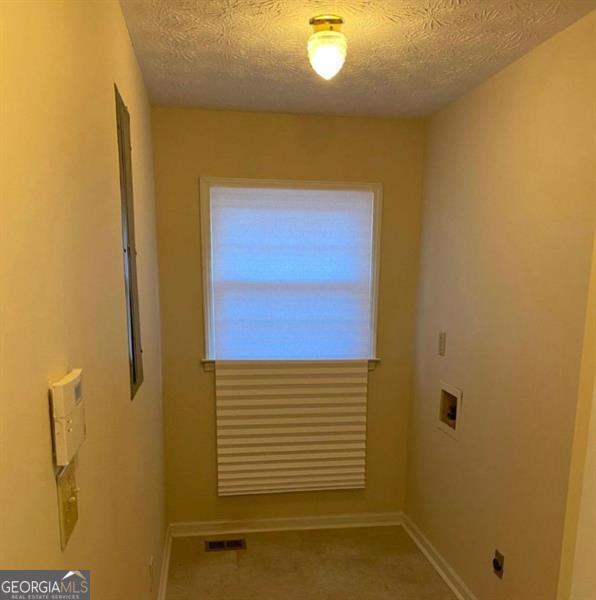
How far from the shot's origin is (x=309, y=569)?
2516 mm

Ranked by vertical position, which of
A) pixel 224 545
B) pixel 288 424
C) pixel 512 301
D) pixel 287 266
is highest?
pixel 287 266

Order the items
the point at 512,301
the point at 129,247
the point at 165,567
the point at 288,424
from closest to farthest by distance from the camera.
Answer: the point at 129,247 < the point at 512,301 < the point at 165,567 < the point at 288,424

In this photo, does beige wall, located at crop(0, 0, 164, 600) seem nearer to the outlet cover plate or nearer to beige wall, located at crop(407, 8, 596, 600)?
the outlet cover plate

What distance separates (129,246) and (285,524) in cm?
220

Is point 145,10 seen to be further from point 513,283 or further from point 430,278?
point 430,278

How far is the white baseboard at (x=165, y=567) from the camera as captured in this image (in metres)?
2.25

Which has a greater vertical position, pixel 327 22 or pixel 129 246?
pixel 327 22

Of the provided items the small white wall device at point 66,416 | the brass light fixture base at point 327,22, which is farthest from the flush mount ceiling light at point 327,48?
the small white wall device at point 66,416

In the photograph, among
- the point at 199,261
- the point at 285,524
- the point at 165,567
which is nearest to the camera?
the point at 165,567

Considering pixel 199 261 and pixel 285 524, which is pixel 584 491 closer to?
pixel 285 524

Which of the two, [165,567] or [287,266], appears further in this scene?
[287,266]

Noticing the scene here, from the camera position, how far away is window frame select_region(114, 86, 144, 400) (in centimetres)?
147

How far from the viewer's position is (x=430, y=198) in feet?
8.72

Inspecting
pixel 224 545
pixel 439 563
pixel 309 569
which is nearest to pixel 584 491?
pixel 439 563
